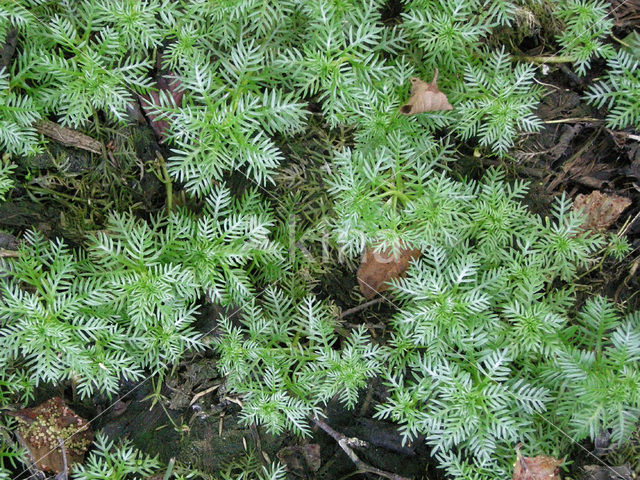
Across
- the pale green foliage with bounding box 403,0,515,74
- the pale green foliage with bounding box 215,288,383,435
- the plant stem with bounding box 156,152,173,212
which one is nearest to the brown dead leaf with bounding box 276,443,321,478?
the pale green foliage with bounding box 215,288,383,435

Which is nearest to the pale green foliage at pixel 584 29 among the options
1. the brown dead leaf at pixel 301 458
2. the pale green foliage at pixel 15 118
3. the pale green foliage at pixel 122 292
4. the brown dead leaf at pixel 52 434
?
the pale green foliage at pixel 122 292

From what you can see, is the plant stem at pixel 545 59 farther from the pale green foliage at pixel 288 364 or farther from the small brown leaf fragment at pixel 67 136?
the small brown leaf fragment at pixel 67 136

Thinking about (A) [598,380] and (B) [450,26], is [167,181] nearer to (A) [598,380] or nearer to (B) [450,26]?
(B) [450,26]

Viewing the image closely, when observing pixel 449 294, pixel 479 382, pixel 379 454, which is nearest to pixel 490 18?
pixel 449 294

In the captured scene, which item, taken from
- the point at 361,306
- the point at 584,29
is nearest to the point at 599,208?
the point at 584,29

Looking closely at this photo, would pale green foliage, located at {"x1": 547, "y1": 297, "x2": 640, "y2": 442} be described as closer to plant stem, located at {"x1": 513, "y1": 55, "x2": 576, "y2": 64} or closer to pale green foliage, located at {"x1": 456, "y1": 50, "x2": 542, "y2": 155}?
pale green foliage, located at {"x1": 456, "y1": 50, "x2": 542, "y2": 155}

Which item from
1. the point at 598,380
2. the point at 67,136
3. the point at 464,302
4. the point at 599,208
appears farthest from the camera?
the point at 599,208
